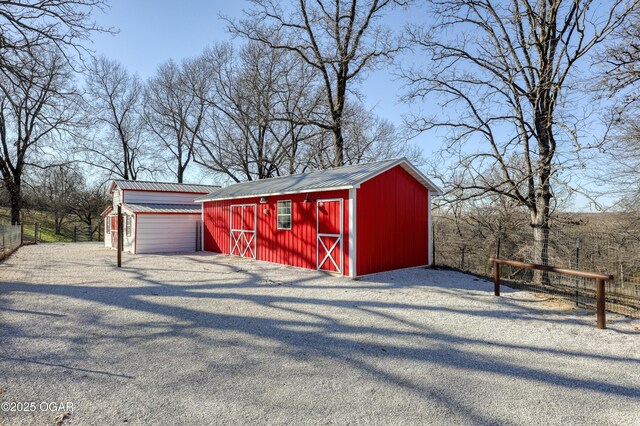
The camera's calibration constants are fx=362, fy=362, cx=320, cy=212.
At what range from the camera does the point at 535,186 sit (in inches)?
439

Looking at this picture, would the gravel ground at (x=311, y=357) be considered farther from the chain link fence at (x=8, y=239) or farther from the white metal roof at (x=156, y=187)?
the white metal roof at (x=156, y=187)

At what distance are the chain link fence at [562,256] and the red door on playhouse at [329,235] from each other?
4.43m

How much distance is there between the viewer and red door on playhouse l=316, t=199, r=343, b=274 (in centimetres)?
952

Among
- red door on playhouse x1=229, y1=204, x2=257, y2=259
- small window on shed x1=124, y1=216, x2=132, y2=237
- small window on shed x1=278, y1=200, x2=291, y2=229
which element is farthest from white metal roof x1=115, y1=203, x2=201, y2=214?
small window on shed x1=278, y1=200, x2=291, y2=229

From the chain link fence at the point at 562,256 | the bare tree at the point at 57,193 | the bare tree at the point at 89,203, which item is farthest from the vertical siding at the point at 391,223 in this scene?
the bare tree at the point at 89,203

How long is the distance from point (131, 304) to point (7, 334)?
1.86m

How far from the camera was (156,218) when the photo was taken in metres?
16.2

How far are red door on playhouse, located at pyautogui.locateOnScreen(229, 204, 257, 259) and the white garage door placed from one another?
363 centimetres

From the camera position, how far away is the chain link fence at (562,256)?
7.56 metres

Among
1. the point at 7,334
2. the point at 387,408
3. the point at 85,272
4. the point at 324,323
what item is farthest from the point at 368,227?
the point at 85,272

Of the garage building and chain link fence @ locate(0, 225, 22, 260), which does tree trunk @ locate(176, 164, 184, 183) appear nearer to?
the garage building

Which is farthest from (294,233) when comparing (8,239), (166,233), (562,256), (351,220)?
(8,239)

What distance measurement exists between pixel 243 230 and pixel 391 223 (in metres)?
6.02

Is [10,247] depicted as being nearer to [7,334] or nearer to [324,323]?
[7,334]
